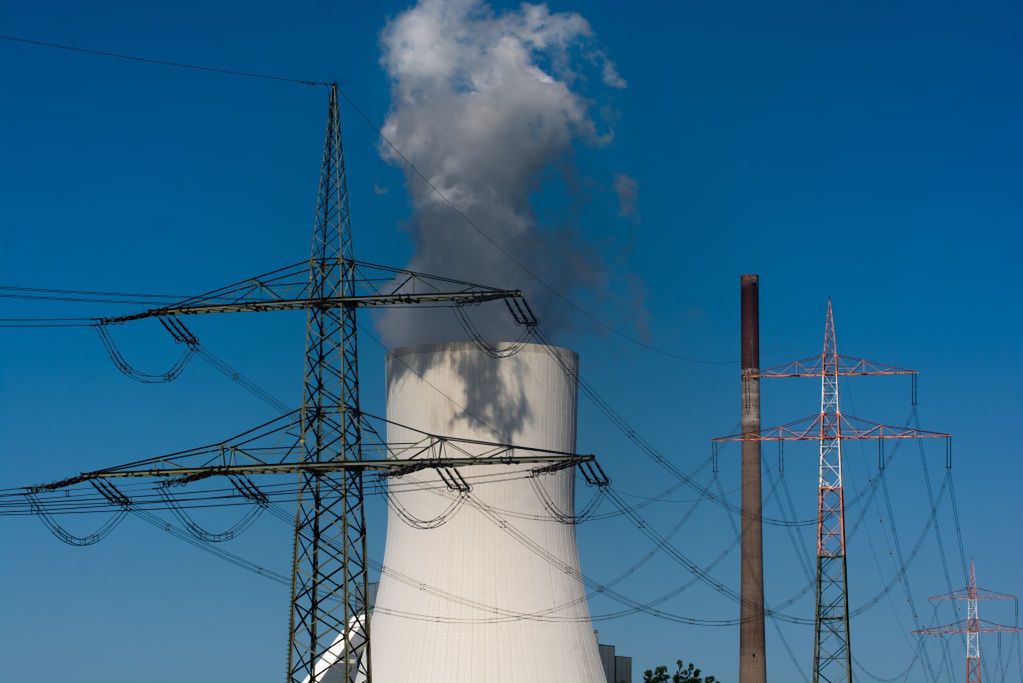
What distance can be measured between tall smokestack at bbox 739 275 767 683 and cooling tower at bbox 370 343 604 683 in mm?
A: 12580

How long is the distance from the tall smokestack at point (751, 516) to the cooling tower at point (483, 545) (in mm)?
12580

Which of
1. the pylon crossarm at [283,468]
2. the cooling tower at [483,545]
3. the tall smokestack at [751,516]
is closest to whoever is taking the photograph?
the pylon crossarm at [283,468]

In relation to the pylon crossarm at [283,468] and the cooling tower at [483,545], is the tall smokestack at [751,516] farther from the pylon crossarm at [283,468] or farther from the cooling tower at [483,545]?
the pylon crossarm at [283,468]

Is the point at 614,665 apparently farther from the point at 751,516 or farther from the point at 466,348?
the point at 466,348

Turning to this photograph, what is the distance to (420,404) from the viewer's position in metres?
48.4

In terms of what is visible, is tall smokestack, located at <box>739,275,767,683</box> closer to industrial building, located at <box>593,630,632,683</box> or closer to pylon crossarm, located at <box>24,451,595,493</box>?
industrial building, located at <box>593,630,632,683</box>

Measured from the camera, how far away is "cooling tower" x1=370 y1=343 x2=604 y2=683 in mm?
46969

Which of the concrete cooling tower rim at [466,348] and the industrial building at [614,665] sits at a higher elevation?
the concrete cooling tower rim at [466,348]

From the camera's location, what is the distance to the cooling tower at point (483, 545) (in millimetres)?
46969

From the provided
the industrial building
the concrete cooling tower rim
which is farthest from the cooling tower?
the industrial building

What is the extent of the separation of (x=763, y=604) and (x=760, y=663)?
227 cm

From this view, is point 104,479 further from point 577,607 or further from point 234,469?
point 577,607

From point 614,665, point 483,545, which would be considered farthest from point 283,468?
point 614,665

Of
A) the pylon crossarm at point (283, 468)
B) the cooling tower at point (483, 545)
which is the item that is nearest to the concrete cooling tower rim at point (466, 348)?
the cooling tower at point (483, 545)
